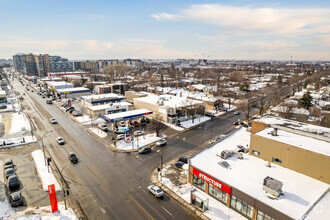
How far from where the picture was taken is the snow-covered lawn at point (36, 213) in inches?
754

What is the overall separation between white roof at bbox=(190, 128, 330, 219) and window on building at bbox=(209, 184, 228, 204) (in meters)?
1.69

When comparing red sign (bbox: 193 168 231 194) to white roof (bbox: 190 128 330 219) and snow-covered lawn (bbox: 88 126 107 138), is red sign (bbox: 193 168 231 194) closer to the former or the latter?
white roof (bbox: 190 128 330 219)

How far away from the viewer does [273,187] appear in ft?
61.2

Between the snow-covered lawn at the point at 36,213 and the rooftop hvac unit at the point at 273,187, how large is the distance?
20.1m

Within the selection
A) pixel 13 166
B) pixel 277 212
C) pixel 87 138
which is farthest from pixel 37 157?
pixel 277 212

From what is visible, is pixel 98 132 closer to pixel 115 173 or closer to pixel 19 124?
pixel 115 173

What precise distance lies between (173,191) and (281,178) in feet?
42.3

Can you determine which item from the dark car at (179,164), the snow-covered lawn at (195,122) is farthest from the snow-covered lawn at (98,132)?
the dark car at (179,164)

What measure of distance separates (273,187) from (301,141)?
10.1 metres

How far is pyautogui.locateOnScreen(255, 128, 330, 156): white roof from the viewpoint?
73.2 feet

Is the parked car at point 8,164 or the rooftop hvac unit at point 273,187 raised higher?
the rooftop hvac unit at point 273,187

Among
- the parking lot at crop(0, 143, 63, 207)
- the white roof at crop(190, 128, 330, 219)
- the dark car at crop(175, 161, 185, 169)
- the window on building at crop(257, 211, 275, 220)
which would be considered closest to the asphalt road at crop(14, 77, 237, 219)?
the dark car at crop(175, 161, 185, 169)

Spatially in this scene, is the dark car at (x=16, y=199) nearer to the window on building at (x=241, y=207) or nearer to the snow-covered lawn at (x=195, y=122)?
the window on building at (x=241, y=207)

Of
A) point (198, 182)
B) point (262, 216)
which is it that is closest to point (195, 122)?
point (198, 182)
